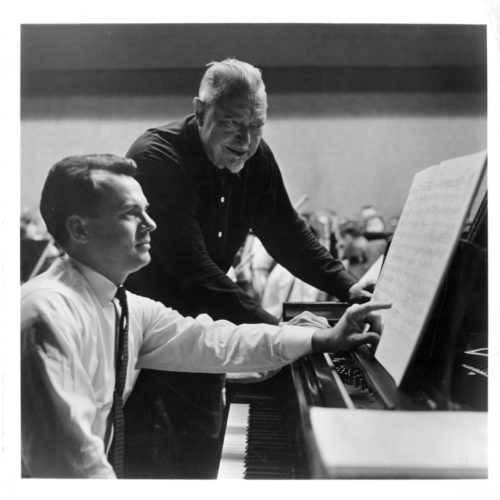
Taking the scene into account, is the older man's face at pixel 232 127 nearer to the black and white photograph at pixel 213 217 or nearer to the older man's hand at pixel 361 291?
the black and white photograph at pixel 213 217

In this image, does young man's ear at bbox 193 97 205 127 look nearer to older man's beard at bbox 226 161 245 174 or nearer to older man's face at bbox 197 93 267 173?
older man's face at bbox 197 93 267 173

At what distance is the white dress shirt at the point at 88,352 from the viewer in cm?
162

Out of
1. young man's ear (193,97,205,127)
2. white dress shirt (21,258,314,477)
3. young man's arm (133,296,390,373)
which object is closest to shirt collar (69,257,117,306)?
white dress shirt (21,258,314,477)

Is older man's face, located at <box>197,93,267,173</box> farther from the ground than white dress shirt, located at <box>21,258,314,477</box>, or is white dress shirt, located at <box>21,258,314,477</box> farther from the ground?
older man's face, located at <box>197,93,267,173</box>

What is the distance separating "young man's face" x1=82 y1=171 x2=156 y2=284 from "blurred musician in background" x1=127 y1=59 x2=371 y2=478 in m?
0.03

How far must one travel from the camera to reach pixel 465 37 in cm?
187

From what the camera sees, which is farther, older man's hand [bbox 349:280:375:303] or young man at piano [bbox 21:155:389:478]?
older man's hand [bbox 349:280:375:303]

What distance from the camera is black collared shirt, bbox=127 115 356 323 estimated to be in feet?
5.87

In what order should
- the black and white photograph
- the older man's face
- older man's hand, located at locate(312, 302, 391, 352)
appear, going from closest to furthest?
older man's hand, located at locate(312, 302, 391, 352) → the black and white photograph → the older man's face

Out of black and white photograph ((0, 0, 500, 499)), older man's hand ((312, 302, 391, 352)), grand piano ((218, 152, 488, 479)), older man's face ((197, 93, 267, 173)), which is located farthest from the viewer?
older man's face ((197, 93, 267, 173))
